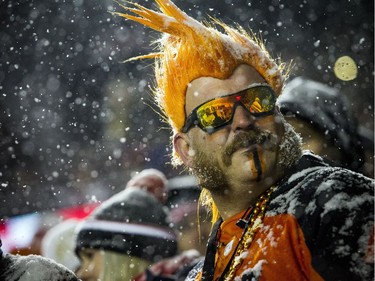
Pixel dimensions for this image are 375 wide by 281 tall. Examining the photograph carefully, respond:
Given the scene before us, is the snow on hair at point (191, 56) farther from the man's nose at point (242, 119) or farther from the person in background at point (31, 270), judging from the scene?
the person in background at point (31, 270)

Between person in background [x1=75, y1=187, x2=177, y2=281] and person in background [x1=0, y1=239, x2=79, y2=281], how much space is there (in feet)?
8.48

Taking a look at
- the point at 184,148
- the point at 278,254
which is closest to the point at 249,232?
the point at 278,254

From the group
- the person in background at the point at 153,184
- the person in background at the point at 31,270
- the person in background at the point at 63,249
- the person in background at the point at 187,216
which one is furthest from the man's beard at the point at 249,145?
the person in background at the point at 63,249

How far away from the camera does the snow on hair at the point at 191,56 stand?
2752 millimetres

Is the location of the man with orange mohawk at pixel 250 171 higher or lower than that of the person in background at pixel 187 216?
higher

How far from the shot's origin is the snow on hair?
2752 mm

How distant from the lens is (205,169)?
2.66m

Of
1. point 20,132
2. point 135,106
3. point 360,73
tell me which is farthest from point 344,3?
point 20,132

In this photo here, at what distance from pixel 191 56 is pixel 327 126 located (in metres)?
1.59

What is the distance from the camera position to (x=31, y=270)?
1961mm

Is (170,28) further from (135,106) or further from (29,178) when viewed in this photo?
(29,178)

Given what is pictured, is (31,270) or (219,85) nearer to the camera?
(31,270)

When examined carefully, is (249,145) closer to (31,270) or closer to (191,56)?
(191,56)

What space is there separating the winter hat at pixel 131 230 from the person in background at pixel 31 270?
8.52 feet
